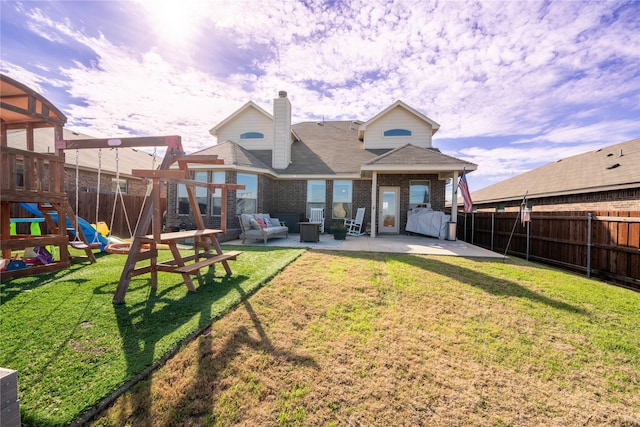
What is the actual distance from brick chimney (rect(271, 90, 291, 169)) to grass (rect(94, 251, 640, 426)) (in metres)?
9.98

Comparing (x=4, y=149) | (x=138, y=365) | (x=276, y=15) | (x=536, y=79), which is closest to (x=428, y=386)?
(x=138, y=365)

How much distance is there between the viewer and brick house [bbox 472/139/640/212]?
360 inches

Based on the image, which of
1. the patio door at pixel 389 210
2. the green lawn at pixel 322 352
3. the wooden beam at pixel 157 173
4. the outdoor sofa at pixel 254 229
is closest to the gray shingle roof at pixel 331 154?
the patio door at pixel 389 210

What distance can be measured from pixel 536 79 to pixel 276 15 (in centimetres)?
818

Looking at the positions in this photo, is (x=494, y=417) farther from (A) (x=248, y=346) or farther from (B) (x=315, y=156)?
(B) (x=315, y=156)

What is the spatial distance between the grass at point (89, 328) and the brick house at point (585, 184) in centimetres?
1193

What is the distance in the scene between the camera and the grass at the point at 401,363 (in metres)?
1.96

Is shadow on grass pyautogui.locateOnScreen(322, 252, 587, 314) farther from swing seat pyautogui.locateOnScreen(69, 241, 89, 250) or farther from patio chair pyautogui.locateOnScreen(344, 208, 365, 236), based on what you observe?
swing seat pyautogui.locateOnScreen(69, 241, 89, 250)

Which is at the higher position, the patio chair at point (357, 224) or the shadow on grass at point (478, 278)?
the patio chair at point (357, 224)

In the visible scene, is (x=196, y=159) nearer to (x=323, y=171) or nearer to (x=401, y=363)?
(x=401, y=363)

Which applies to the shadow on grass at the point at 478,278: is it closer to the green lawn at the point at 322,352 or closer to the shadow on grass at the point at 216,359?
the green lawn at the point at 322,352

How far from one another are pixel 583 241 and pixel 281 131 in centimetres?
1222

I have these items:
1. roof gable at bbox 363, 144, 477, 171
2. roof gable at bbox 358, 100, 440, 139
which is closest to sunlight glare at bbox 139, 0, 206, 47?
roof gable at bbox 363, 144, 477, 171

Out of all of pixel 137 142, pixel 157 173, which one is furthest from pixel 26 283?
pixel 157 173
